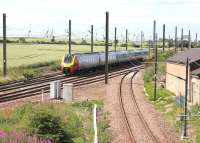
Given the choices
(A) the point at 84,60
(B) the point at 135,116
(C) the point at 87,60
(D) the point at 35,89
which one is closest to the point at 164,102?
(B) the point at 135,116

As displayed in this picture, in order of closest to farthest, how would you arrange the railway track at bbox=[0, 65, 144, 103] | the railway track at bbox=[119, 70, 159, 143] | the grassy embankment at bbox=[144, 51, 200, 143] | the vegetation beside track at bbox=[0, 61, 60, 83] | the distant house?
the railway track at bbox=[119, 70, 159, 143] → the grassy embankment at bbox=[144, 51, 200, 143] → the distant house → the railway track at bbox=[0, 65, 144, 103] → the vegetation beside track at bbox=[0, 61, 60, 83]

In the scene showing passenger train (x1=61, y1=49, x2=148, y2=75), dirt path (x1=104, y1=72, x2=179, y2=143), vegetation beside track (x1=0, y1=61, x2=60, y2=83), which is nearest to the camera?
dirt path (x1=104, y1=72, x2=179, y2=143)

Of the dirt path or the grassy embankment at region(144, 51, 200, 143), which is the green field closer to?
the grassy embankment at region(144, 51, 200, 143)

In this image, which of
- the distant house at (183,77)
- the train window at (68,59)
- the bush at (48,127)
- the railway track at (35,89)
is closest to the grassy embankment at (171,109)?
the distant house at (183,77)

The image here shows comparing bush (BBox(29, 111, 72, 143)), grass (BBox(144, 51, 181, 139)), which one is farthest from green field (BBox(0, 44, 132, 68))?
bush (BBox(29, 111, 72, 143))

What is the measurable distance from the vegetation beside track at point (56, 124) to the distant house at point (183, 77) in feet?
→ 22.0

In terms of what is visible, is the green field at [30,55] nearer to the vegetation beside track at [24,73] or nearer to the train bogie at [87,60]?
the vegetation beside track at [24,73]

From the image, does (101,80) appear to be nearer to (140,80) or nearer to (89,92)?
(140,80)

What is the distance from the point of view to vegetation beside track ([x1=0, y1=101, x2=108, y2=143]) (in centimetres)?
2066

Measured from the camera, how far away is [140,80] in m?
52.7

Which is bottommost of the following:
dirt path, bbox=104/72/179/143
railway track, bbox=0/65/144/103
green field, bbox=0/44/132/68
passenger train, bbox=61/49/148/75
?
dirt path, bbox=104/72/179/143

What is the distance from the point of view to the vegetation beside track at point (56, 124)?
67.8 ft

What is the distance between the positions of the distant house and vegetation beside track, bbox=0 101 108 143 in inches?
264

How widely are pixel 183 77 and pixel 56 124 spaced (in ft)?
63.0
